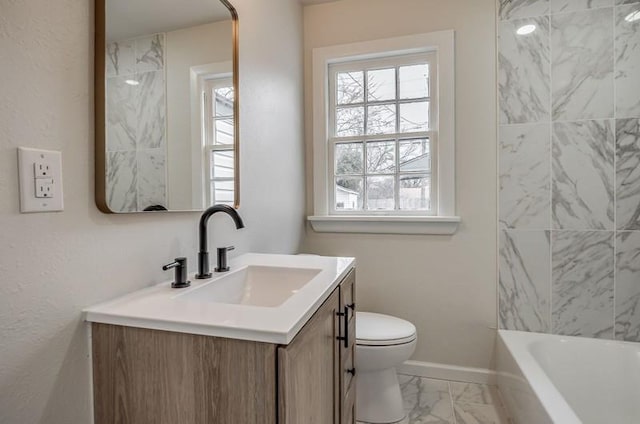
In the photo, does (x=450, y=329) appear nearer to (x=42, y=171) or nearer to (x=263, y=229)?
(x=263, y=229)

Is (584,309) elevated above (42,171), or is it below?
below

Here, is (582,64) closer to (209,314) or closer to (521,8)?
(521,8)

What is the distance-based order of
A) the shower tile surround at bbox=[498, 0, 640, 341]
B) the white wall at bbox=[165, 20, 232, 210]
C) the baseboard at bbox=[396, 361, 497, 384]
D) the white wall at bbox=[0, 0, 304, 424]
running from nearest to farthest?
the white wall at bbox=[0, 0, 304, 424] < the white wall at bbox=[165, 20, 232, 210] < the shower tile surround at bbox=[498, 0, 640, 341] < the baseboard at bbox=[396, 361, 497, 384]

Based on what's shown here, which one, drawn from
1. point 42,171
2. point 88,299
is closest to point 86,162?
point 42,171

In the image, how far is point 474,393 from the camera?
195cm

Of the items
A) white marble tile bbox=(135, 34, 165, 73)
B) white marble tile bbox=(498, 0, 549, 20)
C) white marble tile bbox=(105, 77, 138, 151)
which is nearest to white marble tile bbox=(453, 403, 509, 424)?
white marble tile bbox=(105, 77, 138, 151)

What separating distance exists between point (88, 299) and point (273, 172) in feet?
3.84

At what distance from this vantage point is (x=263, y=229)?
175 cm

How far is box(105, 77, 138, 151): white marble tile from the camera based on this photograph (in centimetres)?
85

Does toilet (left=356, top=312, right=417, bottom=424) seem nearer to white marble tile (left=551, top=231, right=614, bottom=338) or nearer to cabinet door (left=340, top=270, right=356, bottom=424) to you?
cabinet door (left=340, top=270, right=356, bottom=424)

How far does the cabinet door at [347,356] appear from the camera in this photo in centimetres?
117

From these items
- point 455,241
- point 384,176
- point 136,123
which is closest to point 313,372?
point 136,123

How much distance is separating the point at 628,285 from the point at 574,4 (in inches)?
61.7

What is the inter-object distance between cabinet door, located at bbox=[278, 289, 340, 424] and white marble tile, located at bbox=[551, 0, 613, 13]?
6.70ft
